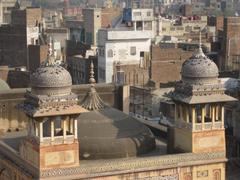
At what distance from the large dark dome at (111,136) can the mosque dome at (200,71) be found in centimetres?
204

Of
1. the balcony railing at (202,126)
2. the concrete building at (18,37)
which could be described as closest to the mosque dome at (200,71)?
the balcony railing at (202,126)

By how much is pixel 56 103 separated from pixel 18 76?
87.4ft

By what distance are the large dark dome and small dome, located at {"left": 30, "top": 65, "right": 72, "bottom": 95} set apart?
183 cm

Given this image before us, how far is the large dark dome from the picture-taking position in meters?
17.9

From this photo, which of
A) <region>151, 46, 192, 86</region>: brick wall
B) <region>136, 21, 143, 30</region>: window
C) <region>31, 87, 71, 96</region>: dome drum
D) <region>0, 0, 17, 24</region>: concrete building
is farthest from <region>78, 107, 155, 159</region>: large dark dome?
<region>0, 0, 17, 24</region>: concrete building

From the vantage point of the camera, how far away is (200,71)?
1797cm

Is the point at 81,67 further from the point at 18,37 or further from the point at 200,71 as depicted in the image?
the point at 200,71

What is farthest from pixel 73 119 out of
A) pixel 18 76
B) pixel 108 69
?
pixel 108 69

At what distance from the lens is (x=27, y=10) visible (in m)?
56.4

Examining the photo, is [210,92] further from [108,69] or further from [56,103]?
[108,69]

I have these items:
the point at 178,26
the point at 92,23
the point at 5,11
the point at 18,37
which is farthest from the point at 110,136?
the point at 5,11

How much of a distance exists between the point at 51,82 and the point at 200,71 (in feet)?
13.0

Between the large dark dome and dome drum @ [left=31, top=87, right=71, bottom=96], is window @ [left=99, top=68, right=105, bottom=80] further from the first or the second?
dome drum @ [left=31, top=87, right=71, bottom=96]

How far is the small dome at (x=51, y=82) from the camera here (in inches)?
656
